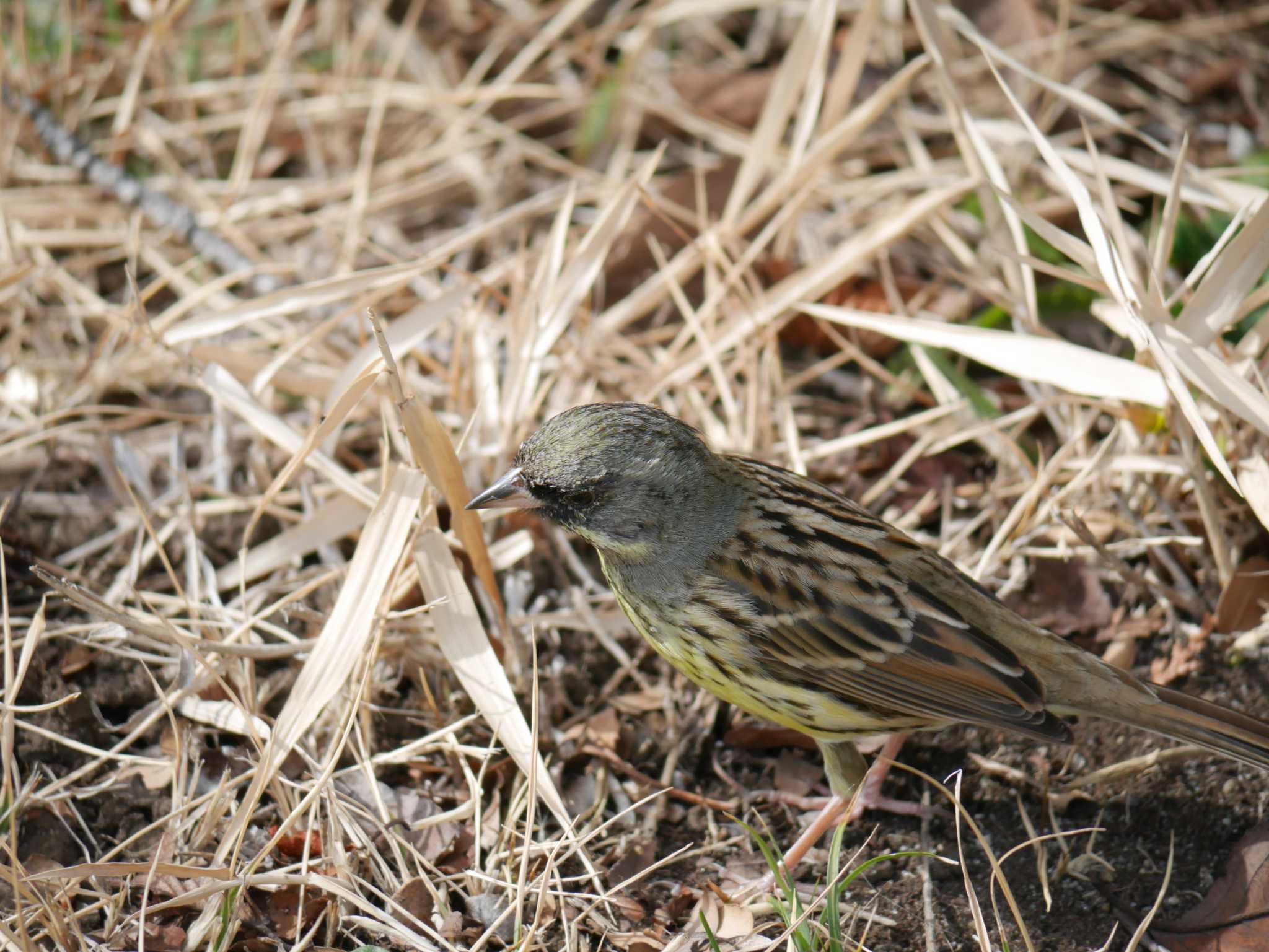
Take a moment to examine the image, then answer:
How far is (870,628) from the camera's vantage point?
376 centimetres

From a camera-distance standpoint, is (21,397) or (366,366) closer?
(366,366)

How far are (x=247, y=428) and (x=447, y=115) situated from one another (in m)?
2.14

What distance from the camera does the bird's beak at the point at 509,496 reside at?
383cm

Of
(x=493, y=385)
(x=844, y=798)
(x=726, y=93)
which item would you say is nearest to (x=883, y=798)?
(x=844, y=798)

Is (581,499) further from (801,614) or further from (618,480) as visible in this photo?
(801,614)

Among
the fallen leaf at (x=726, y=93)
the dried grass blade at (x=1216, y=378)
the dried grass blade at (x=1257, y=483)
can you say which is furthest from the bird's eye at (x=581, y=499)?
the fallen leaf at (x=726, y=93)

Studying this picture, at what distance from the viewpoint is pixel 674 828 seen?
4031mm

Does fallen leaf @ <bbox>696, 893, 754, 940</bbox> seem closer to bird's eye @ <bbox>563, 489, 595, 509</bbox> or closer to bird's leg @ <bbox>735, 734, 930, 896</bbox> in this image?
bird's leg @ <bbox>735, 734, 930, 896</bbox>

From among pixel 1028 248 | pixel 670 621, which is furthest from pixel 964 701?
pixel 1028 248

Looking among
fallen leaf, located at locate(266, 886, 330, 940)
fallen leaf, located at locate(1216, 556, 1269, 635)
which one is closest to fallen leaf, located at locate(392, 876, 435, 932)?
fallen leaf, located at locate(266, 886, 330, 940)

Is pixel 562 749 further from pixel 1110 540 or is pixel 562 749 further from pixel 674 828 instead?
pixel 1110 540

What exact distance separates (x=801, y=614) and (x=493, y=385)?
5.63ft

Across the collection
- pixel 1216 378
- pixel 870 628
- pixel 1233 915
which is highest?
pixel 1216 378

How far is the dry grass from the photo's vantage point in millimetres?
3768
